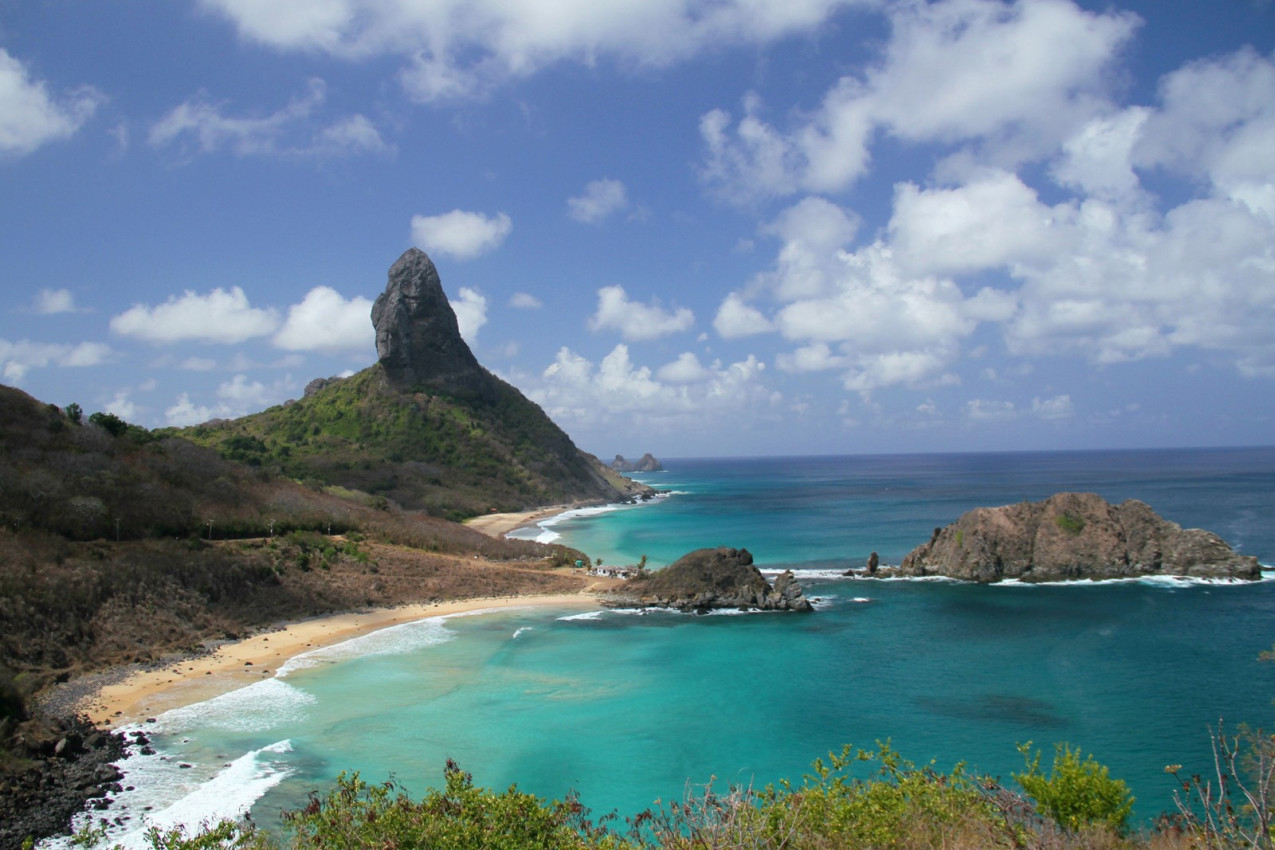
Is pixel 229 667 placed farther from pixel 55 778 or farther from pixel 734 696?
pixel 734 696

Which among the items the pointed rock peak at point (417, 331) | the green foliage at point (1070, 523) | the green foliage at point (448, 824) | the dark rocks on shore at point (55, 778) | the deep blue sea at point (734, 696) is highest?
the pointed rock peak at point (417, 331)

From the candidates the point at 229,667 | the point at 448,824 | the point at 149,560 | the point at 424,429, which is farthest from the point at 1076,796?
the point at 424,429

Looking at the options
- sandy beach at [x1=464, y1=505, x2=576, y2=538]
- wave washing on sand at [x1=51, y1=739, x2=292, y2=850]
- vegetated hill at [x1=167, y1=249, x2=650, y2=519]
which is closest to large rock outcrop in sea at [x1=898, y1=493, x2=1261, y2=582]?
sandy beach at [x1=464, y1=505, x2=576, y2=538]

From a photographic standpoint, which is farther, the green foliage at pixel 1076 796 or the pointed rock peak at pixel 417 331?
the pointed rock peak at pixel 417 331

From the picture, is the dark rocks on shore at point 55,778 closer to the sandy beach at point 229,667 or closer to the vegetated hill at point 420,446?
the sandy beach at point 229,667

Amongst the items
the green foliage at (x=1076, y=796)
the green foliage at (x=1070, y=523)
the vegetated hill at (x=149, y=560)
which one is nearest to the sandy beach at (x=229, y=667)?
the vegetated hill at (x=149, y=560)

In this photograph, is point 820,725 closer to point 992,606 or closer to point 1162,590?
point 992,606

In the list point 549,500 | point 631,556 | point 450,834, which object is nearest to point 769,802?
point 450,834
